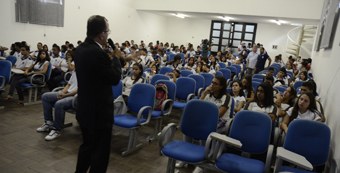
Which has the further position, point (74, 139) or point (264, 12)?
point (264, 12)

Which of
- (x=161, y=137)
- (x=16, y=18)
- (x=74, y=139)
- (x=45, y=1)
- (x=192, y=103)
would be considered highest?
(x=45, y=1)

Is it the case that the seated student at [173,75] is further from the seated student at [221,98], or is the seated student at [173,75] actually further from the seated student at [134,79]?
the seated student at [221,98]

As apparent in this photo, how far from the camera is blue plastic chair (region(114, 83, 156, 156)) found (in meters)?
3.34

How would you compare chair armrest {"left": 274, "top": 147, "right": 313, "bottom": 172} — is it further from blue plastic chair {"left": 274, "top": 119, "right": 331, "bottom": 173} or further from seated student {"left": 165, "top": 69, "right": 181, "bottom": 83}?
seated student {"left": 165, "top": 69, "right": 181, "bottom": 83}

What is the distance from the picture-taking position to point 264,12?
1130 cm

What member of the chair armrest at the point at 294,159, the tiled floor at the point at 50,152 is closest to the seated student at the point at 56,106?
the tiled floor at the point at 50,152

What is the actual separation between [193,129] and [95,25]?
147cm

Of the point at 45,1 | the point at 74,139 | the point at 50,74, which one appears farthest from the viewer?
the point at 45,1

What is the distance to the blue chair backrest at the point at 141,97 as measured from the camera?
3611 mm

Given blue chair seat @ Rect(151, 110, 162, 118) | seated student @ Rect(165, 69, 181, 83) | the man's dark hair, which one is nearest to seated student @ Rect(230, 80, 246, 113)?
blue chair seat @ Rect(151, 110, 162, 118)

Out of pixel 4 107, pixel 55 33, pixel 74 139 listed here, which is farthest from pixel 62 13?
pixel 74 139

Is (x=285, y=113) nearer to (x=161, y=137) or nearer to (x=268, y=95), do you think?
(x=268, y=95)

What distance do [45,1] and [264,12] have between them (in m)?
8.60

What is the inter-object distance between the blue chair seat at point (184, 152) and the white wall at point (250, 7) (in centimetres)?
1005
